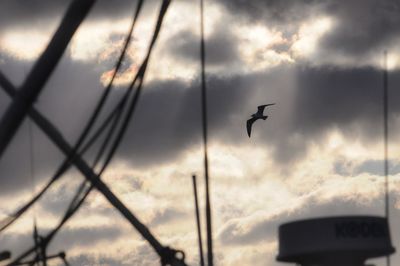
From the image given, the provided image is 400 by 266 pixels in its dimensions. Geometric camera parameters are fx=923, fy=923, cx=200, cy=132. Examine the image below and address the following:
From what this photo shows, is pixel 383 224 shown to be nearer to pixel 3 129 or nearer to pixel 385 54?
pixel 385 54

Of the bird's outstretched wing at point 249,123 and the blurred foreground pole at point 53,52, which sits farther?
the bird's outstretched wing at point 249,123

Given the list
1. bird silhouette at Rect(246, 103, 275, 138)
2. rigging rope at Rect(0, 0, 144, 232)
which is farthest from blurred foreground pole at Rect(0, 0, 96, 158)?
bird silhouette at Rect(246, 103, 275, 138)

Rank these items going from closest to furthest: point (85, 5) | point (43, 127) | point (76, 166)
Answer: point (85, 5) < point (76, 166) < point (43, 127)

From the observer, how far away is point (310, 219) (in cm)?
2678

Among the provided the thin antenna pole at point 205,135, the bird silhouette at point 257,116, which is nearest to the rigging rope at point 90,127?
the thin antenna pole at point 205,135

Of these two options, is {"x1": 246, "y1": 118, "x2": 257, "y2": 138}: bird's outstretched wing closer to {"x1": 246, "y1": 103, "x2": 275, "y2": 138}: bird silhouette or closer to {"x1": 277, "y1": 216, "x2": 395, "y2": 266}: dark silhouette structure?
{"x1": 246, "y1": 103, "x2": 275, "y2": 138}: bird silhouette

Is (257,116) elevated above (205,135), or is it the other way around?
(257,116)

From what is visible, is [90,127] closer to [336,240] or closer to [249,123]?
[336,240]

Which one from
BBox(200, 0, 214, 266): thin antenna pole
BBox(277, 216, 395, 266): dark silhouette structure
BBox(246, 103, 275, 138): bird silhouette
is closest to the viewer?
BBox(200, 0, 214, 266): thin antenna pole

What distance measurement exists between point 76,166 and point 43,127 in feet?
9.76

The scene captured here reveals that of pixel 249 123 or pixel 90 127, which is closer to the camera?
pixel 90 127

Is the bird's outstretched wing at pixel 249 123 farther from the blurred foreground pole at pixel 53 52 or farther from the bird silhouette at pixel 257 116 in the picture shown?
the blurred foreground pole at pixel 53 52

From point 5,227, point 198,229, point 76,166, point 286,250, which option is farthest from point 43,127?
point 286,250

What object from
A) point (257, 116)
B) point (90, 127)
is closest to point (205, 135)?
point (90, 127)
